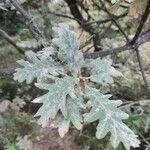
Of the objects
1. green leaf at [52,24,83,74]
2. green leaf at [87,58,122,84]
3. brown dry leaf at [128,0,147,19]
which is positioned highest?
brown dry leaf at [128,0,147,19]

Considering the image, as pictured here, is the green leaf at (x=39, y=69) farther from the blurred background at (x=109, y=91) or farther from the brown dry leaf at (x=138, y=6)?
the blurred background at (x=109, y=91)

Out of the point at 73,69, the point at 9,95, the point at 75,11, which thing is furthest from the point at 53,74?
the point at 9,95

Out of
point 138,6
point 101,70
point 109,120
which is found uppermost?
point 138,6

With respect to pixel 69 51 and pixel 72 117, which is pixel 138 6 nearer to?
pixel 69 51

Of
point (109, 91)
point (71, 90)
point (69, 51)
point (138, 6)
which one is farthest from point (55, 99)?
point (109, 91)

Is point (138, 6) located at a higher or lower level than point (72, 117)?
higher

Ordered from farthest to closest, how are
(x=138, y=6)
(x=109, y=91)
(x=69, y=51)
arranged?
1. (x=109, y=91)
2. (x=138, y=6)
3. (x=69, y=51)

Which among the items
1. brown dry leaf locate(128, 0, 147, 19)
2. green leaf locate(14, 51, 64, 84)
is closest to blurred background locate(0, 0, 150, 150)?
brown dry leaf locate(128, 0, 147, 19)

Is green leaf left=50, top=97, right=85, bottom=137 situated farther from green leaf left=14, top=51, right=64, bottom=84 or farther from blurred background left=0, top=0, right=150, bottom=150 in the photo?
blurred background left=0, top=0, right=150, bottom=150
